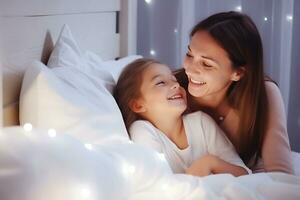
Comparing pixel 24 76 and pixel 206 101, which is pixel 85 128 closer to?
pixel 24 76

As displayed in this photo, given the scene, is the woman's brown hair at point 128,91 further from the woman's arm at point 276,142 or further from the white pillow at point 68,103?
the woman's arm at point 276,142

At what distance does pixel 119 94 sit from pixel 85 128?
0.37 meters

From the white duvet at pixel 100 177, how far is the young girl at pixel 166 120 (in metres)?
0.32

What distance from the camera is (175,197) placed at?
3.36 feet

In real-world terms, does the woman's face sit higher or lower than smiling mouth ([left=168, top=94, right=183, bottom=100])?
higher

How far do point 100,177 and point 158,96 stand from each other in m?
0.66

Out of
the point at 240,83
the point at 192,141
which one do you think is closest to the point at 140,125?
the point at 192,141

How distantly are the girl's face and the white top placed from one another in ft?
0.18

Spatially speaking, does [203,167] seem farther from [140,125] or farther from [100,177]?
[100,177]

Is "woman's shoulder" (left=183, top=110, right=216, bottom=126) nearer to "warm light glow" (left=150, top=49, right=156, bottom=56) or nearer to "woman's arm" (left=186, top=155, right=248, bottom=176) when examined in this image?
"woman's arm" (left=186, top=155, right=248, bottom=176)

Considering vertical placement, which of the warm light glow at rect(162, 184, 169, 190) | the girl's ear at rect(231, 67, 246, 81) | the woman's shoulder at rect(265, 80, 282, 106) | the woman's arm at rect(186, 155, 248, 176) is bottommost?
the woman's arm at rect(186, 155, 248, 176)

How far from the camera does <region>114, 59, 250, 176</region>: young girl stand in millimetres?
1495

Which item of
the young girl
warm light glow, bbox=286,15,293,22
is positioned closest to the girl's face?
the young girl

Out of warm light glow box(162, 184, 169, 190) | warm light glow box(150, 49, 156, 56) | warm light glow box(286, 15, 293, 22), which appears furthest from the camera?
warm light glow box(150, 49, 156, 56)
